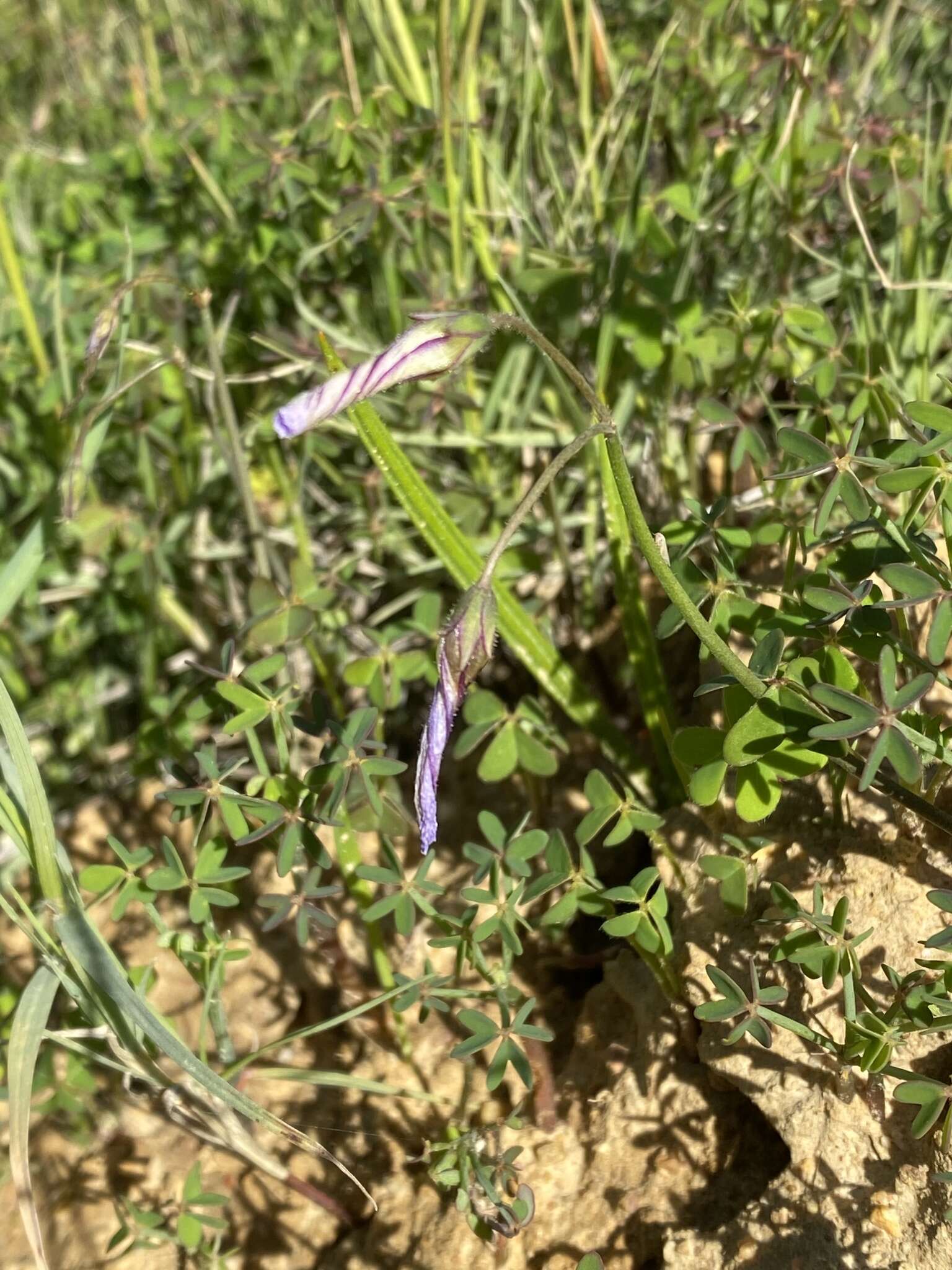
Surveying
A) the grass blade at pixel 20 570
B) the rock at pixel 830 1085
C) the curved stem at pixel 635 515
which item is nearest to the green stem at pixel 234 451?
the grass blade at pixel 20 570

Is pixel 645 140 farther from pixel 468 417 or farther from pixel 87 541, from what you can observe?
pixel 87 541

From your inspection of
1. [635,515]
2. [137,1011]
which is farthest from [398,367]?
[137,1011]

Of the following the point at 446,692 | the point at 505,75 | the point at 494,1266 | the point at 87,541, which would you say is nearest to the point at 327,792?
the point at 446,692

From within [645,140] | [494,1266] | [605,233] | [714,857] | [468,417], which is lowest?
→ [494,1266]

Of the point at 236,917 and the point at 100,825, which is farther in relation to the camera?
the point at 100,825

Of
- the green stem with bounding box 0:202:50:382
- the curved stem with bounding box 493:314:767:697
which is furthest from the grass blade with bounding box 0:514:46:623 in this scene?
the curved stem with bounding box 493:314:767:697

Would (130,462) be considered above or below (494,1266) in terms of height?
above

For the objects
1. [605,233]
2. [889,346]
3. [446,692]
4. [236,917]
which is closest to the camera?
[446,692]
